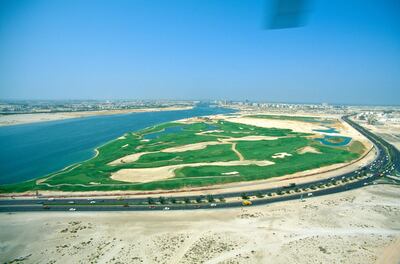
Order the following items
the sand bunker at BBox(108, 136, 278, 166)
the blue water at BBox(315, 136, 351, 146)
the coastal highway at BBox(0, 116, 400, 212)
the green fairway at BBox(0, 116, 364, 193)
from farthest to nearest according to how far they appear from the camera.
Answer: the blue water at BBox(315, 136, 351, 146)
the sand bunker at BBox(108, 136, 278, 166)
the green fairway at BBox(0, 116, 364, 193)
the coastal highway at BBox(0, 116, 400, 212)

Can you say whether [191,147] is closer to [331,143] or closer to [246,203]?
[246,203]

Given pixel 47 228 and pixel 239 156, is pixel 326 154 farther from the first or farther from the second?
pixel 47 228

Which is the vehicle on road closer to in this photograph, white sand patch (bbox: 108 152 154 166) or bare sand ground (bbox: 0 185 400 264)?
bare sand ground (bbox: 0 185 400 264)

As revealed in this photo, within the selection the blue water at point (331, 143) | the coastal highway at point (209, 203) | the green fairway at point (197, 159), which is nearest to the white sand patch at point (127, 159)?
the green fairway at point (197, 159)

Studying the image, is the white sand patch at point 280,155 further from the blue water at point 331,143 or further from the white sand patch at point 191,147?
the blue water at point 331,143

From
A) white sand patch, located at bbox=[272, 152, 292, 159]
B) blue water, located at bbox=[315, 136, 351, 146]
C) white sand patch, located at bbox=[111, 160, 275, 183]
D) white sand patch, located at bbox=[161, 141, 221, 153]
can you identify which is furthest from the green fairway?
blue water, located at bbox=[315, 136, 351, 146]

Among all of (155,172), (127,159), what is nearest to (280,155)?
(155,172)

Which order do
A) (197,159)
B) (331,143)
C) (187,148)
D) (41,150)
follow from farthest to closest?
(331,143) → (187,148) → (41,150) → (197,159)

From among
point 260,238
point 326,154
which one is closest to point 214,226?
point 260,238
